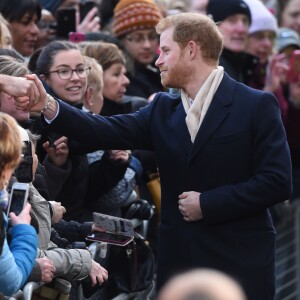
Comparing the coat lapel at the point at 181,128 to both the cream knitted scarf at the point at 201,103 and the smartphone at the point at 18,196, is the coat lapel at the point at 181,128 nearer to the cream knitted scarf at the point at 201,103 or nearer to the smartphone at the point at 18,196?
the cream knitted scarf at the point at 201,103

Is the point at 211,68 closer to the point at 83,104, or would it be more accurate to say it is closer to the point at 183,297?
the point at 83,104

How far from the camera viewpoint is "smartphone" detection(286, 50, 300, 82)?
10469 millimetres

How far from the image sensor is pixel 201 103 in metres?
6.04

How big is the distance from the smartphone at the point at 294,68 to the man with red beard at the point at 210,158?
4.44 m

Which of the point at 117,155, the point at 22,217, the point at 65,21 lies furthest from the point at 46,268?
the point at 65,21

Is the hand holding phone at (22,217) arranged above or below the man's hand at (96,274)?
above

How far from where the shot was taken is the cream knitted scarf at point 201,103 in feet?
19.7

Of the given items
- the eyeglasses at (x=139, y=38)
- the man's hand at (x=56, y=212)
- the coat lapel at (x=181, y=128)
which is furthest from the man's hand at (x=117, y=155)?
the eyeglasses at (x=139, y=38)

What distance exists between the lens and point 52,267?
212 inches

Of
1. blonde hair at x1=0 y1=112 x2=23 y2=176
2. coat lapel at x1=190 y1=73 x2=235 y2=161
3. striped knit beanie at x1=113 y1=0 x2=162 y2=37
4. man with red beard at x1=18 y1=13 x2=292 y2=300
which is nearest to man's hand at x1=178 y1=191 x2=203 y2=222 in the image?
man with red beard at x1=18 y1=13 x2=292 y2=300

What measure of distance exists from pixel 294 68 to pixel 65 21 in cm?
256

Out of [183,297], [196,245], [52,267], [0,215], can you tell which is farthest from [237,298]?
[196,245]

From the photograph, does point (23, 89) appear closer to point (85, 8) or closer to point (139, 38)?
point (139, 38)

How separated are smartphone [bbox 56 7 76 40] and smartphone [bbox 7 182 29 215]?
412 centimetres
